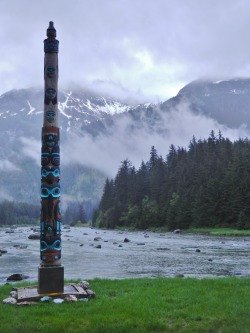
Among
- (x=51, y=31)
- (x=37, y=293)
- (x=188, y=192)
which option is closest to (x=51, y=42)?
(x=51, y=31)

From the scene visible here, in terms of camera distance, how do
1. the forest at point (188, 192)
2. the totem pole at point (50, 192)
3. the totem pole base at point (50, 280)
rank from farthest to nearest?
the forest at point (188, 192) < the totem pole at point (50, 192) < the totem pole base at point (50, 280)

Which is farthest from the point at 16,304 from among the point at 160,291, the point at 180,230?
the point at 180,230

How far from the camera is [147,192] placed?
545 feet

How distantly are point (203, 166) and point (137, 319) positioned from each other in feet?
430

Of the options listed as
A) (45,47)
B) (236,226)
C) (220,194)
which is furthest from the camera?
(220,194)

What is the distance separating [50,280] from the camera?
712 inches

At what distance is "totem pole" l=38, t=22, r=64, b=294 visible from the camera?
18266 mm

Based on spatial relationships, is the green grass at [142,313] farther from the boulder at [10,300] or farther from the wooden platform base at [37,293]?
the wooden platform base at [37,293]

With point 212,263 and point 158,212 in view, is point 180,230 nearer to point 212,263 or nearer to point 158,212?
point 158,212

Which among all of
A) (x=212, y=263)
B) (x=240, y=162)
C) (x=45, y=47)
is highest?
(x=240, y=162)

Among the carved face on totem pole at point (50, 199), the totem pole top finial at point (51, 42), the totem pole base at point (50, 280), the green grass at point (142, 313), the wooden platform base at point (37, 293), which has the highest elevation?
the totem pole top finial at point (51, 42)

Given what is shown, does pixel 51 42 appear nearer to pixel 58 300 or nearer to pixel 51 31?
pixel 51 31

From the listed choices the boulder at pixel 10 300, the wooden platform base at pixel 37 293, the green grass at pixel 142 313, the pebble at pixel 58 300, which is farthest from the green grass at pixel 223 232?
the boulder at pixel 10 300

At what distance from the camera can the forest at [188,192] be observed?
116m
